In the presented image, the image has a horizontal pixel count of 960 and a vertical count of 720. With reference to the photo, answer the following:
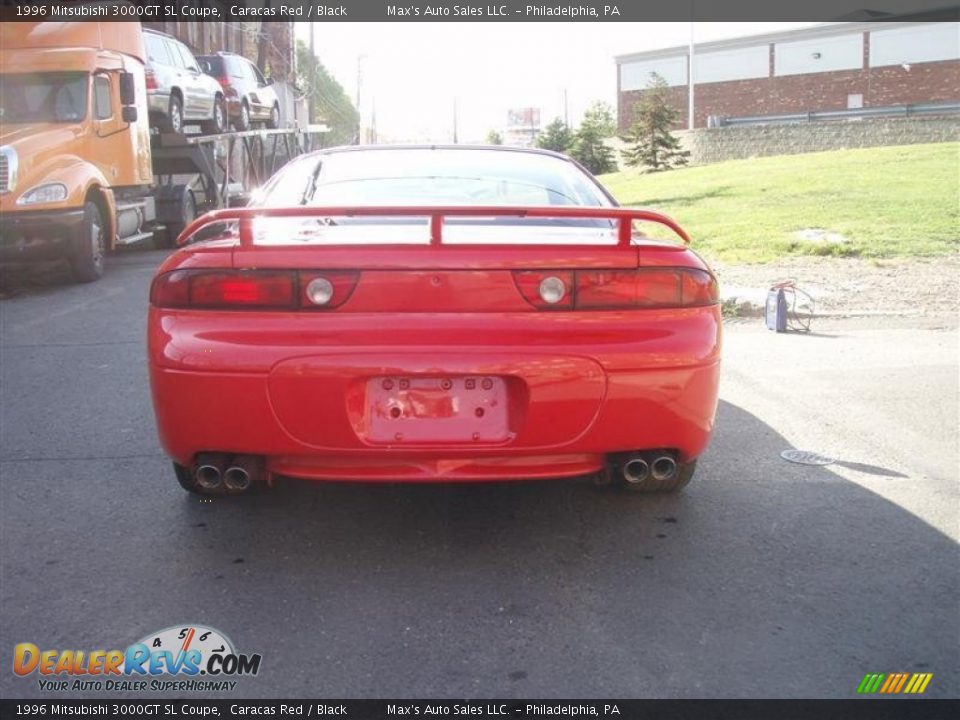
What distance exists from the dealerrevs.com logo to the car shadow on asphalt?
0.11m

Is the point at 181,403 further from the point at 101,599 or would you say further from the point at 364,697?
the point at 364,697

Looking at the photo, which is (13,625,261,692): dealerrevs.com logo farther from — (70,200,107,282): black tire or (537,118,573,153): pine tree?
(537,118,573,153): pine tree

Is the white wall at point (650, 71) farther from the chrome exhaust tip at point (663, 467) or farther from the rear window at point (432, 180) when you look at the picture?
the chrome exhaust tip at point (663, 467)

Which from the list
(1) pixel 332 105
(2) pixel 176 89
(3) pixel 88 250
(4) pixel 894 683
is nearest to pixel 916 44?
(1) pixel 332 105

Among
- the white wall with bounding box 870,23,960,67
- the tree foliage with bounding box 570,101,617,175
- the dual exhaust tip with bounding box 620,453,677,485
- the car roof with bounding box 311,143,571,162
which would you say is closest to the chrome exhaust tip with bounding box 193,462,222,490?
the dual exhaust tip with bounding box 620,453,677,485

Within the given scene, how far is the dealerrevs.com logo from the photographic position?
2.68 m

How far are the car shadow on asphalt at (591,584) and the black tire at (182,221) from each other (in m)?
12.1

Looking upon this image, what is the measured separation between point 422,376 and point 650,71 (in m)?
62.9

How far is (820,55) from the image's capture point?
185 feet

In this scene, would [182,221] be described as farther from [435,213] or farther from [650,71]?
[650,71]

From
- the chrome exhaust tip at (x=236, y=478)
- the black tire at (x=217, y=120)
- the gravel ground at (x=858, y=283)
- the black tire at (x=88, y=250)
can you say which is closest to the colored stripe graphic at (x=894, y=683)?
the chrome exhaust tip at (x=236, y=478)

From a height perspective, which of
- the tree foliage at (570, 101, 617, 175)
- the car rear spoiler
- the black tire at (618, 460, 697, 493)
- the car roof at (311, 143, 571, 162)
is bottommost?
the black tire at (618, 460, 697, 493)

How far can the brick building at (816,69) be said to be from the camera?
53.1 metres

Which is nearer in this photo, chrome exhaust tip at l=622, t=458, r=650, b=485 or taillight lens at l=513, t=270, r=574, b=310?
taillight lens at l=513, t=270, r=574, b=310
